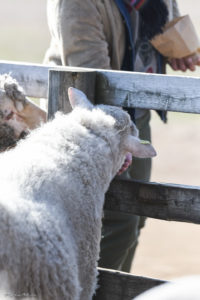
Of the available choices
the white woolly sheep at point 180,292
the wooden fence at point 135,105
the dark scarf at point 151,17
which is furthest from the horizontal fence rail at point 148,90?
the white woolly sheep at point 180,292

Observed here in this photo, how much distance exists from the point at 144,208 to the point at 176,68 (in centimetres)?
138

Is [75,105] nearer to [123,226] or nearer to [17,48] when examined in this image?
[123,226]

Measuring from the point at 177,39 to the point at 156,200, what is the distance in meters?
1.34

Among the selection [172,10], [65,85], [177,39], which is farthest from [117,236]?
[172,10]

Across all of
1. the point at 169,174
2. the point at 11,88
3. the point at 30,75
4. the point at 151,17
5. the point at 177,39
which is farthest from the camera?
the point at 169,174

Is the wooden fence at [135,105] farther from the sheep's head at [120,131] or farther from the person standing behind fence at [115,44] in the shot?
the person standing behind fence at [115,44]

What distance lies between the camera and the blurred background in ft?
19.5

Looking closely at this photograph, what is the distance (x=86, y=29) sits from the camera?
142 inches

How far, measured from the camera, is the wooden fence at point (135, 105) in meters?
2.93

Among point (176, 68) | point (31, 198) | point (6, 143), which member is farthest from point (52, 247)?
point (176, 68)

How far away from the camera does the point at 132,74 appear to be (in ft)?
9.86

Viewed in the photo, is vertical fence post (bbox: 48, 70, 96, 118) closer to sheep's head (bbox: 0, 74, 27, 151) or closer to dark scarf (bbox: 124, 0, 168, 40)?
sheep's head (bbox: 0, 74, 27, 151)

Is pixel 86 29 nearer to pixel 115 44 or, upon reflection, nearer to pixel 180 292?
pixel 115 44

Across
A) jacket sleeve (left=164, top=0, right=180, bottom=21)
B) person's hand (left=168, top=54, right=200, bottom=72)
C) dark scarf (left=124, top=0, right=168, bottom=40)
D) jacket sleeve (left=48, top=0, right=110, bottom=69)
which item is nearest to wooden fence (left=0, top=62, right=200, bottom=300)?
jacket sleeve (left=48, top=0, right=110, bottom=69)
